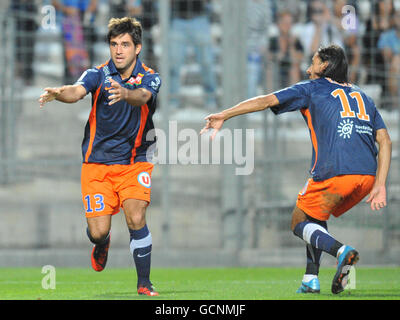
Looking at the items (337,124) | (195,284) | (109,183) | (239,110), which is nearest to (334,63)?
(337,124)

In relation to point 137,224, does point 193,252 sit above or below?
below

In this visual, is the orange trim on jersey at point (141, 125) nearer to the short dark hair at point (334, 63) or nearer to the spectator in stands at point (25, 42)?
the short dark hair at point (334, 63)

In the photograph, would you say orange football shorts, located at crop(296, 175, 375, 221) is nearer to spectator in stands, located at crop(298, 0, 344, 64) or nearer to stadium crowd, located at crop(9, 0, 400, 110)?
stadium crowd, located at crop(9, 0, 400, 110)

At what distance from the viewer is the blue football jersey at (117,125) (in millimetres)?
7863

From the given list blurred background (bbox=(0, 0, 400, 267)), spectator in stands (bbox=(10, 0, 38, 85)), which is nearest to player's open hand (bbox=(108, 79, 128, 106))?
blurred background (bbox=(0, 0, 400, 267))

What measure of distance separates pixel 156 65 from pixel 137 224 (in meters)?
6.54

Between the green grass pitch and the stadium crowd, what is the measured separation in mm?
2981

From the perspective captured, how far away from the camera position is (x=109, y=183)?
7.92 m

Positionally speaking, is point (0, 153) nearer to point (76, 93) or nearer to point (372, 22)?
point (372, 22)

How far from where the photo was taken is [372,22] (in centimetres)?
1399

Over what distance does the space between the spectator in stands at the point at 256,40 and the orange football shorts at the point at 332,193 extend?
239 inches

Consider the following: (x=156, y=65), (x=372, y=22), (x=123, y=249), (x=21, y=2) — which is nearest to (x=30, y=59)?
(x=21, y=2)

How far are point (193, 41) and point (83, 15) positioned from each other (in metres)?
1.86
